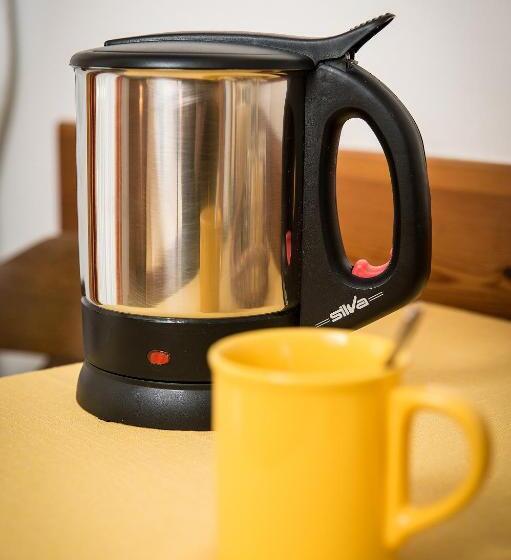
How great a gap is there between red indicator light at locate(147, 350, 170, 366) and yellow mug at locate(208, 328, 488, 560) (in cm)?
21

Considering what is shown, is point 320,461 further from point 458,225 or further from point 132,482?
point 458,225

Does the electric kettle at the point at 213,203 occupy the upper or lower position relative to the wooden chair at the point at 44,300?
upper

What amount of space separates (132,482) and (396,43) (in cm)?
65

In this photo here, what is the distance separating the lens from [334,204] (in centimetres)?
59

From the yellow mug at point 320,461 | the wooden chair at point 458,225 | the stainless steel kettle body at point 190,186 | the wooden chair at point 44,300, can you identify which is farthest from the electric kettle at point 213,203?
the wooden chair at point 44,300

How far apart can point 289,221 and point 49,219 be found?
1023 millimetres

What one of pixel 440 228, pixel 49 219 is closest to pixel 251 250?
pixel 440 228

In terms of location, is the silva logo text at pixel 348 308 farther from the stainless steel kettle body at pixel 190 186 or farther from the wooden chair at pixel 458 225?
the wooden chair at pixel 458 225

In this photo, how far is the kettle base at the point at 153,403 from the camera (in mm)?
562

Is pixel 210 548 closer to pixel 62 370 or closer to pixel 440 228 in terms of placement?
pixel 62 370

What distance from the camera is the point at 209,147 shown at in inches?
21.1

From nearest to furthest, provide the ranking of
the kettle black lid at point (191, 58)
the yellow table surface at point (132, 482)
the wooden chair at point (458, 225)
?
the yellow table surface at point (132, 482) → the kettle black lid at point (191, 58) → the wooden chair at point (458, 225)

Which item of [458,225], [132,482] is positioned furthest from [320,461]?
[458,225]

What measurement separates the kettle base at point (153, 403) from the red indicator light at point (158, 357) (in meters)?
0.01
